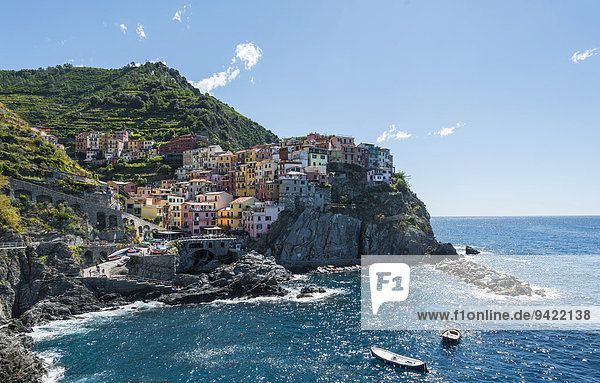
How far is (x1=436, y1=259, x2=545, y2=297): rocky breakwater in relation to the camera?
204ft

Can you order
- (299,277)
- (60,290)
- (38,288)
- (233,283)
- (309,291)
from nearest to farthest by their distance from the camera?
(38,288), (60,290), (309,291), (233,283), (299,277)

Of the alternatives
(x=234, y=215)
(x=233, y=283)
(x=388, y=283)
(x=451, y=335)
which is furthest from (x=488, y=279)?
(x=234, y=215)

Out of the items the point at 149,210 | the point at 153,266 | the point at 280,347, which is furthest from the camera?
the point at 149,210

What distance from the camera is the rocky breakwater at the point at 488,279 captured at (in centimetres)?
6212

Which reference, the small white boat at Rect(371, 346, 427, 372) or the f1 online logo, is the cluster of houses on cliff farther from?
the small white boat at Rect(371, 346, 427, 372)

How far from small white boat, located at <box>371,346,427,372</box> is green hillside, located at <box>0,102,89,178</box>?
71743 millimetres

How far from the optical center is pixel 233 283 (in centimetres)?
6606

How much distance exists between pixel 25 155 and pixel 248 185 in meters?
54.0

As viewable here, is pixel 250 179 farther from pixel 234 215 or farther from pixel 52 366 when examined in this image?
pixel 52 366

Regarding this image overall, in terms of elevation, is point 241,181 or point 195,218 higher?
point 241,181

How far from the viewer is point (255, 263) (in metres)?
73.2

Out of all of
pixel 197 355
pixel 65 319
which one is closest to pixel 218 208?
pixel 65 319

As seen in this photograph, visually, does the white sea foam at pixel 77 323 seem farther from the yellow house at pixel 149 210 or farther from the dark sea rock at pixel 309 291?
the yellow house at pixel 149 210

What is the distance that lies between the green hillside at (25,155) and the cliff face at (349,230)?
156ft
